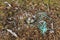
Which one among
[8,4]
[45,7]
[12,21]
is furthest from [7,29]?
[45,7]

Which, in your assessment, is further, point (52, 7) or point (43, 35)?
point (52, 7)

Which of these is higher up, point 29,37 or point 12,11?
point 12,11

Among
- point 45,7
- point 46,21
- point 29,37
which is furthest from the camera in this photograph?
point 45,7

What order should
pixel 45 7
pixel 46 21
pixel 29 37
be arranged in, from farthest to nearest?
pixel 45 7
pixel 46 21
pixel 29 37

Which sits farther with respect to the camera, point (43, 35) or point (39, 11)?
point (39, 11)

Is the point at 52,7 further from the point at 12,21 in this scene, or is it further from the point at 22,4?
the point at 12,21

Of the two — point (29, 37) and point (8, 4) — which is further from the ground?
point (8, 4)

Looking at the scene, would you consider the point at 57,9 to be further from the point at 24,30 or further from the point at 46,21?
the point at 24,30

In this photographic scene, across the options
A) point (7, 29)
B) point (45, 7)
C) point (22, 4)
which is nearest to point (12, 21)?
point (7, 29)
